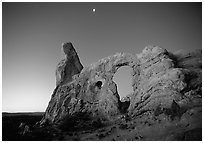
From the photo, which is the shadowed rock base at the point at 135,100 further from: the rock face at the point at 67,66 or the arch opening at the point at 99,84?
the rock face at the point at 67,66

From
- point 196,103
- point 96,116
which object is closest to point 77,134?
point 96,116

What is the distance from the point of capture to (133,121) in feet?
83.0

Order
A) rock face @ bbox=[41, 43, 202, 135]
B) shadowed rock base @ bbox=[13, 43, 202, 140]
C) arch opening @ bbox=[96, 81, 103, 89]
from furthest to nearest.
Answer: arch opening @ bbox=[96, 81, 103, 89], rock face @ bbox=[41, 43, 202, 135], shadowed rock base @ bbox=[13, 43, 202, 140]

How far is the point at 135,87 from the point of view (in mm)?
29641

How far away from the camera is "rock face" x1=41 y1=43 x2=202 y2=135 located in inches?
992

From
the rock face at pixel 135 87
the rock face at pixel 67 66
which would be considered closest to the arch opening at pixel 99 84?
the rock face at pixel 135 87

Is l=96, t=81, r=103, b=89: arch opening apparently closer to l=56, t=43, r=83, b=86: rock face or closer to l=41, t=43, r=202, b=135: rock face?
l=41, t=43, r=202, b=135: rock face

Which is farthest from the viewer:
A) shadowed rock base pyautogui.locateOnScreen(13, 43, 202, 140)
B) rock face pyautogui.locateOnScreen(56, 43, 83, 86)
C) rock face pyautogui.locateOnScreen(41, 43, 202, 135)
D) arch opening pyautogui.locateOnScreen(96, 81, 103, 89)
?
rock face pyautogui.locateOnScreen(56, 43, 83, 86)

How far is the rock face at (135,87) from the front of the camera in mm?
25203

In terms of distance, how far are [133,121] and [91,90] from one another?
9057mm

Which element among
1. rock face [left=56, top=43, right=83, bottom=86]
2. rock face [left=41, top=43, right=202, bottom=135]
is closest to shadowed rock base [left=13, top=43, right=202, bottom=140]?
rock face [left=41, top=43, right=202, bottom=135]

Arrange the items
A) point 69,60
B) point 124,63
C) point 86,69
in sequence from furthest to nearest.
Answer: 1. point 69,60
2. point 86,69
3. point 124,63

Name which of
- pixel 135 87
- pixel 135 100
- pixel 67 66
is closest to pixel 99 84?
pixel 135 87

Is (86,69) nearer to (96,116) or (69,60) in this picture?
(69,60)
